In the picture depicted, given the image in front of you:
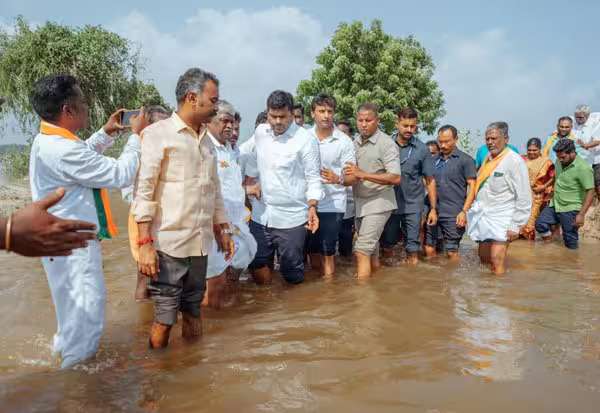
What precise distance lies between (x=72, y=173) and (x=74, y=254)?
1.52 feet

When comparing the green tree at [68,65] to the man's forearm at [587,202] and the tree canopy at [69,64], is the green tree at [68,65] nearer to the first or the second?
the tree canopy at [69,64]

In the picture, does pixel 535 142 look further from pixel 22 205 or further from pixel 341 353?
pixel 22 205

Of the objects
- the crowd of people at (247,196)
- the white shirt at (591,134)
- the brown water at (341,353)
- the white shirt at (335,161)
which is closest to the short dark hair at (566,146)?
the crowd of people at (247,196)

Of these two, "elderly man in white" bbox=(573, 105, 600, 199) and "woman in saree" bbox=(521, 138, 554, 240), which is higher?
"elderly man in white" bbox=(573, 105, 600, 199)

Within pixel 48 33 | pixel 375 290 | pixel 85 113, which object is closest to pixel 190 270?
pixel 85 113

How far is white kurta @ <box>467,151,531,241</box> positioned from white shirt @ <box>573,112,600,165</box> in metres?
3.85

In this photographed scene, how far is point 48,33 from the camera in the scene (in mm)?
18703

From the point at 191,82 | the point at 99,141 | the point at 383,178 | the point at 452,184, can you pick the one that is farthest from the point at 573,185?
the point at 99,141

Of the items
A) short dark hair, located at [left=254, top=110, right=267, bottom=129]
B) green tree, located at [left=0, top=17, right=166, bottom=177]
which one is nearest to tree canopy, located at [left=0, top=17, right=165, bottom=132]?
green tree, located at [left=0, top=17, right=166, bottom=177]

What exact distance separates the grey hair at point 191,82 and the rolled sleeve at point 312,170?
1765 millimetres

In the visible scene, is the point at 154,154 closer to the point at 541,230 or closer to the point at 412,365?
the point at 412,365

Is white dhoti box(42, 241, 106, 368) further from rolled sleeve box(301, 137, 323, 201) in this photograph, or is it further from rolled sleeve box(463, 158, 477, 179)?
rolled sleeve box(463, 158, 477, 179)

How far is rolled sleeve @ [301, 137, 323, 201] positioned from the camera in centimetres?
482

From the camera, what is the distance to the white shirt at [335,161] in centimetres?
531
